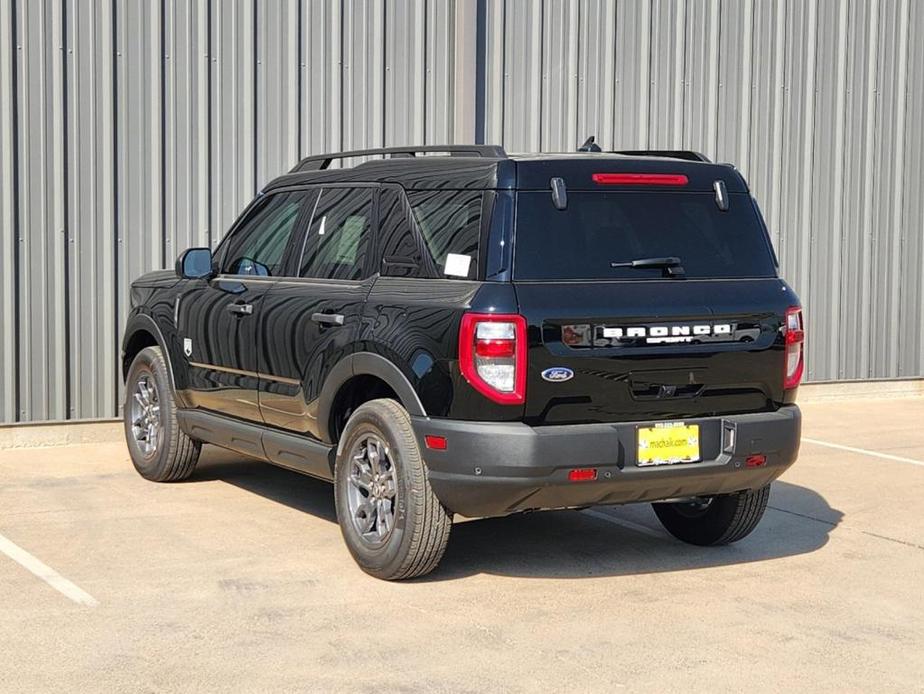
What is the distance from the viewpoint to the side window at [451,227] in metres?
6.02

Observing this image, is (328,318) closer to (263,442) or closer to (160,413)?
Result: (263,442)

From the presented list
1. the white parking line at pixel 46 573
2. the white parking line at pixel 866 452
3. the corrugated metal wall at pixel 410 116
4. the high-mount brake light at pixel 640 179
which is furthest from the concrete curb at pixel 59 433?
the white parking line at pixel 866 452

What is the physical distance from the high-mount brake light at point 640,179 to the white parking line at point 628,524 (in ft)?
6.38

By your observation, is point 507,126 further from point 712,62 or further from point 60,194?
point 60,194

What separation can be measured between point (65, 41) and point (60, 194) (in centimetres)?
105

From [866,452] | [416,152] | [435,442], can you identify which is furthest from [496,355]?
[866,452]

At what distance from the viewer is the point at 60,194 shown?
975 centimetres

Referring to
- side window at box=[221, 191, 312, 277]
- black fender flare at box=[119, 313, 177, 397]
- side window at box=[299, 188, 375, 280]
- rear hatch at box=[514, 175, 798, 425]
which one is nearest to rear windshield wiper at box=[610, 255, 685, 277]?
rear hatch at box=[514, 175, 798, 425]

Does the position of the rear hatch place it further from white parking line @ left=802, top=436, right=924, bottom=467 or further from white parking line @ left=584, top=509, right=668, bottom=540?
white parking line @ left=802, top=436, right=924, bottom=467

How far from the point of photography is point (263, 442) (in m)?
7.28

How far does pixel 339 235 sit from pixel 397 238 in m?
0.55

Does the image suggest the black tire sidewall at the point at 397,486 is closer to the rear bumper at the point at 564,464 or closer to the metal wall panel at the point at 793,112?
the rear bumper at the point at 564,464

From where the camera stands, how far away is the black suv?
5.79 metres

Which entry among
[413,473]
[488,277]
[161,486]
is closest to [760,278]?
[488,277]
